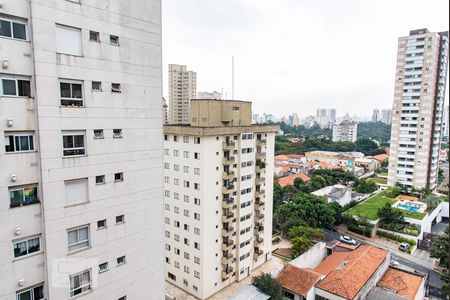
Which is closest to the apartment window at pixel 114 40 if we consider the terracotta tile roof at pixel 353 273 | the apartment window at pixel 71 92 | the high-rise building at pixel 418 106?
the apartment window at pixel 71 92

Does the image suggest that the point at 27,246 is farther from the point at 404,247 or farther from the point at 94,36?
the point at 404,247

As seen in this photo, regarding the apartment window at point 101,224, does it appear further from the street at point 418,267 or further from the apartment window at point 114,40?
the street at point 418,267

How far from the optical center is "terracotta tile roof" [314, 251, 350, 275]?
2434 centimetres

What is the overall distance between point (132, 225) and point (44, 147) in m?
4.16

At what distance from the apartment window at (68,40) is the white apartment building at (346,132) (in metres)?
126

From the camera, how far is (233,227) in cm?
2367

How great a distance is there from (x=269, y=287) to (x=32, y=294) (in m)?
15.4

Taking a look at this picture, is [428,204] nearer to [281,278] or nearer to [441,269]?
[441,269]

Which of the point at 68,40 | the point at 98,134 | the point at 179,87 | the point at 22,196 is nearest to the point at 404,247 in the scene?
the point at 98,134

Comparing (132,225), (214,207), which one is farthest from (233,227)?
(132,225)

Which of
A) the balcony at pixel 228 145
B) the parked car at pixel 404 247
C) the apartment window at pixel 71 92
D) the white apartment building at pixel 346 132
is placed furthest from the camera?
the white apartment building at pixel 346 132

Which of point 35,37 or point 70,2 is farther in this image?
point 70,2

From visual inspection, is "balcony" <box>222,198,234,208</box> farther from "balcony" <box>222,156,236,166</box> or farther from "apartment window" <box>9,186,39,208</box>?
"apartment window" <box>9,186,39,208</box>

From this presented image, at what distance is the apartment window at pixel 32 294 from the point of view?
28.0 ft
